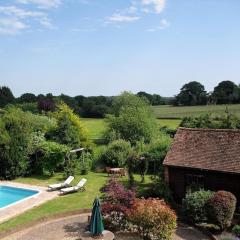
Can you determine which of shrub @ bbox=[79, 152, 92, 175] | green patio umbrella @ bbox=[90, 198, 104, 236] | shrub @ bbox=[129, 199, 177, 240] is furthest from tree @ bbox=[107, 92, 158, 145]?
green patio umbrella @ bbox=[90, 198, 104, 236]

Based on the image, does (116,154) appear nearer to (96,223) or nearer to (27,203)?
(27,203)

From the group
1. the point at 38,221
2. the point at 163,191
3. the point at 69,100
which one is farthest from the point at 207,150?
the point at 69,100

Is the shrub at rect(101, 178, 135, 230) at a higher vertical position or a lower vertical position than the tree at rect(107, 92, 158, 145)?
lower

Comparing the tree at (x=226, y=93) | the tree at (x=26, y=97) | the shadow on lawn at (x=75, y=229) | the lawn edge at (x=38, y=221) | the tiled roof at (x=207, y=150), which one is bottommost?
the shadow on lawn at (x=75, y=229)

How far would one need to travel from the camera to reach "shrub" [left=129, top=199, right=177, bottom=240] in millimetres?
16688

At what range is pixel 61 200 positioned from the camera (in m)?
23.9

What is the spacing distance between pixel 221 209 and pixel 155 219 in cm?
367

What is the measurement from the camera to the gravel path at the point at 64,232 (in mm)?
18000

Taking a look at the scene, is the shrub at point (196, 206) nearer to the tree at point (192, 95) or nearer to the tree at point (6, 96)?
the tree at point (192, 95)

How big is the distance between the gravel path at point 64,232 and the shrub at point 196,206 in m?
0.64

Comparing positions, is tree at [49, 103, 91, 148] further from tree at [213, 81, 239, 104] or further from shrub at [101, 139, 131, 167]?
tree at [213, 81, 239, 104]

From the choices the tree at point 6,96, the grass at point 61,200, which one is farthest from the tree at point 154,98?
the grass at point 61,200

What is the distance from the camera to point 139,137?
42844 millimetres

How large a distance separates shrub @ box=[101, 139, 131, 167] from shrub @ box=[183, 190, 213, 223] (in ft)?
47.2
